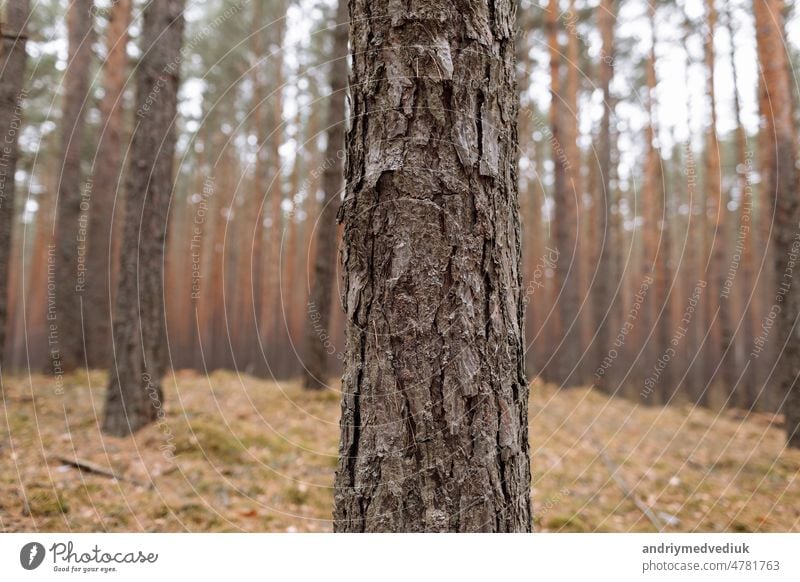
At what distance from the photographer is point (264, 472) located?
158 inches

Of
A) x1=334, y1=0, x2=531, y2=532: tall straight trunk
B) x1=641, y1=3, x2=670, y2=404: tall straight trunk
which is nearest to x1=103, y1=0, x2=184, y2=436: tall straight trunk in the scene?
x1=334, y1=0, x2=531, y2=532: tall straight trunk

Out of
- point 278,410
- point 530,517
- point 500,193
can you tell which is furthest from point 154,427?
point 500,193

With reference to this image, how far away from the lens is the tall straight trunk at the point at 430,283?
5.01 ft

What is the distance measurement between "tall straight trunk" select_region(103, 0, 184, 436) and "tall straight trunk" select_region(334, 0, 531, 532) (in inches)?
142

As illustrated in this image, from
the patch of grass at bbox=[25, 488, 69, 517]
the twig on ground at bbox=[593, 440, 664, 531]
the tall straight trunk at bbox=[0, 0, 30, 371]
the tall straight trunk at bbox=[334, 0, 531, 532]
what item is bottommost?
the twig on ground at bbox=[593, 440, 664, 531]

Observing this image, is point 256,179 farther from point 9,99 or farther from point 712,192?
point 712,192

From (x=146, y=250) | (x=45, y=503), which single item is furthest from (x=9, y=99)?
(x=45, y=503)

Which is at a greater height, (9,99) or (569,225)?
(9,99)

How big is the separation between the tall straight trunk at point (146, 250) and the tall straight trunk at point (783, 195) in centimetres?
641

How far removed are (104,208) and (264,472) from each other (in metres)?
6.77

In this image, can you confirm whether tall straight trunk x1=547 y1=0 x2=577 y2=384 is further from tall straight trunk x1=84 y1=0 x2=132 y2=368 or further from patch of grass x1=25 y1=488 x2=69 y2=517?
patch of grass x1=25 y1=488 x2=69 y2=517

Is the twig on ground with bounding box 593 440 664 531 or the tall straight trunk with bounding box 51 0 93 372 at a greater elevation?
the tall straight trunk with bounding box 51 0 93 372

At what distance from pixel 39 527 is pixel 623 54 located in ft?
49.8

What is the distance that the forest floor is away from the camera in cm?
319
